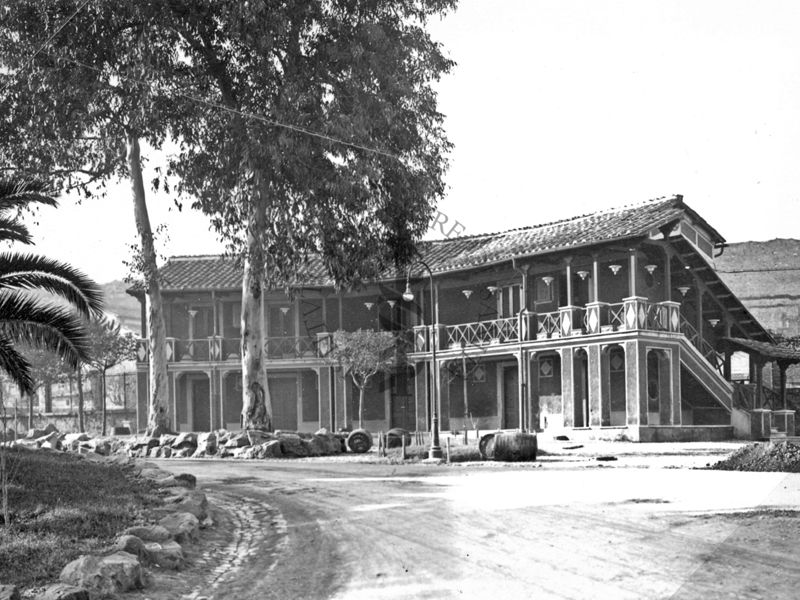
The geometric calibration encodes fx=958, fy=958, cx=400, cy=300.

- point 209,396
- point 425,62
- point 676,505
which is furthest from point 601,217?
point 676,505

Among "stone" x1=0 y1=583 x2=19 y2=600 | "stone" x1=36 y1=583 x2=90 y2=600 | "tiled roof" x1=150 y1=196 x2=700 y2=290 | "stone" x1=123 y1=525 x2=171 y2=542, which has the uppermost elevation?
"tiled roof" x1=150 y1=196 x2=700 y2=290

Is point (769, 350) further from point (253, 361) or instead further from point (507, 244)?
point (253, 361)

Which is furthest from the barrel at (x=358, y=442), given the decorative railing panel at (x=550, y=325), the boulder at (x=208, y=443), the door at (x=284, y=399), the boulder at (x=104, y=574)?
the boulder at (x=104, y=574)

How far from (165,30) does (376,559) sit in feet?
62.5

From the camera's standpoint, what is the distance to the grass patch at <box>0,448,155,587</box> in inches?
298

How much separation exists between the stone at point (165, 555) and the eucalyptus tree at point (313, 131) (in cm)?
1506

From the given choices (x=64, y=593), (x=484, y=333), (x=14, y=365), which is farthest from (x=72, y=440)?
(x=64, y=593)

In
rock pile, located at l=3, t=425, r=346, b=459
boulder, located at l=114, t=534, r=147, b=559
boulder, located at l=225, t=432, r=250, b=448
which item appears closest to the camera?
boulder, located at l=114, t=534, r=147, b=559

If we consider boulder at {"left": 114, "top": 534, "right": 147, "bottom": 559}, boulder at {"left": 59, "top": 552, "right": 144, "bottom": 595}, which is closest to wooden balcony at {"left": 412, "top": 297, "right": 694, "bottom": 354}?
boulder at {"left": 114, "top": 534, "right": 147, "bottom": 559}

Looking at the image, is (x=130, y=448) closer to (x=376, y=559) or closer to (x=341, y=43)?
(x=341, y=43)

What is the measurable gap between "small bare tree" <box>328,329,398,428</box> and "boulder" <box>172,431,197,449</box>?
7.73 metres

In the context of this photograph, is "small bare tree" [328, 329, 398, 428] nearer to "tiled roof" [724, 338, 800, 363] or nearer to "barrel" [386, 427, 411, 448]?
"barrel" [386, 427, 411, 448]

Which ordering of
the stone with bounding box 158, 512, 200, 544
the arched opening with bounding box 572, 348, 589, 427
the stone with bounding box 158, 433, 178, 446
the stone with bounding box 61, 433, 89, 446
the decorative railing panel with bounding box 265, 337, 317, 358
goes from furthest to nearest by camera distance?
Result: the decorative railing panel with bounding box 265, 337, 317, 358 < the arched opening with bounding box 572, 348, 589, 427 < the stone with bounding box 61, 433, 89, 446 < the stone with bounding box 158, 433, 178, 446 < the stone with bounding box 158, 512, 200, 544

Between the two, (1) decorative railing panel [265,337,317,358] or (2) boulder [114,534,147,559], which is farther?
(1) decorative railing panel [265,337,317,358]
